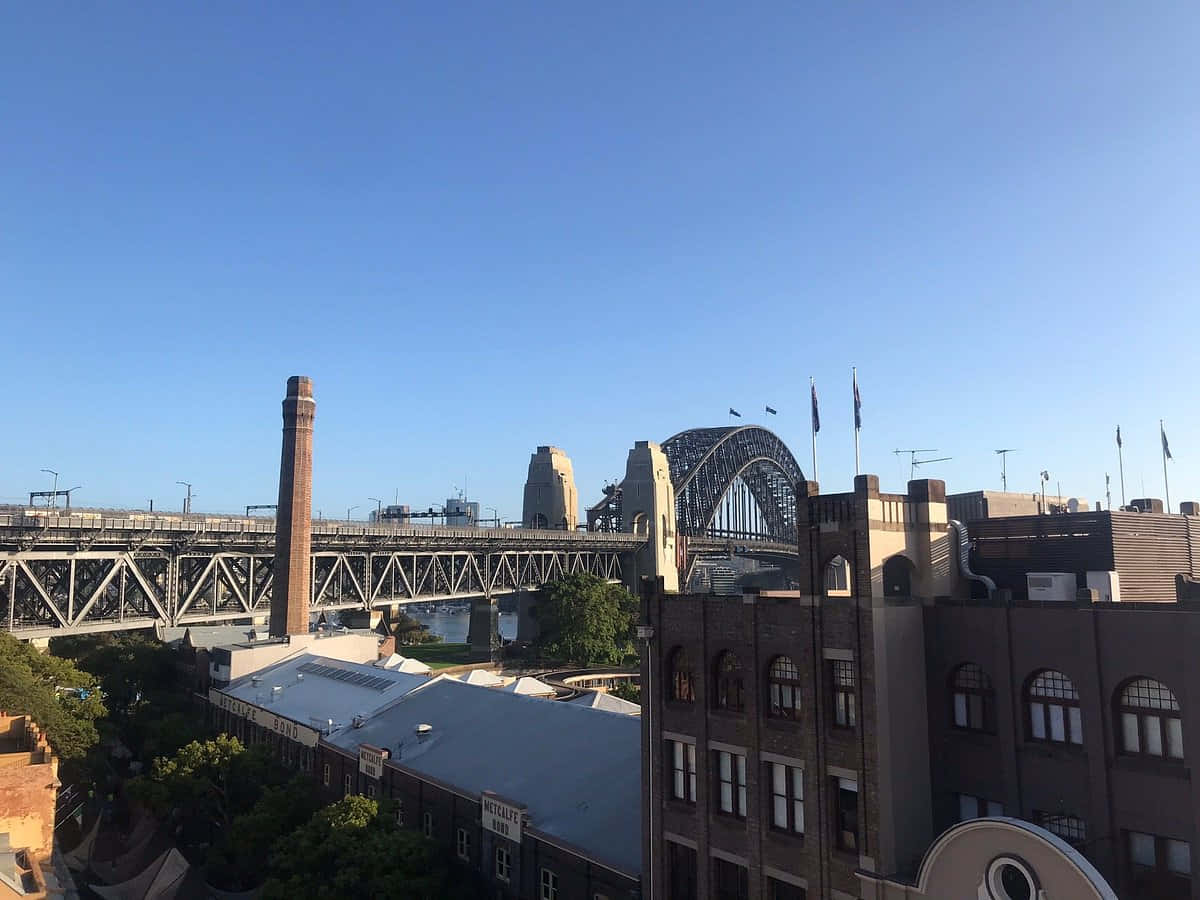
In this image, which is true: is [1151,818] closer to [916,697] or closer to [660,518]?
[916,697]

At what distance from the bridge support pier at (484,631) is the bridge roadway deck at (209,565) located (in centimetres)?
472

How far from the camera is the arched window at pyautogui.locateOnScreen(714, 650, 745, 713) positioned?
93.9ft

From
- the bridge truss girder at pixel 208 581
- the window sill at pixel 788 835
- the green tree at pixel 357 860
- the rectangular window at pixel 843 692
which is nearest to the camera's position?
the rectangular window at pixel 843 692

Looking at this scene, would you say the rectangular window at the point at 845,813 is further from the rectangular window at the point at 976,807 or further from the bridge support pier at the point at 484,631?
the bridge support pier at the point at 484,631

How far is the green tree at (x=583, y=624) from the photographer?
105 m

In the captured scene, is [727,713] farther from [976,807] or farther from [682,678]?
Result: [976,807]

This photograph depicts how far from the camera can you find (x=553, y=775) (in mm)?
39719

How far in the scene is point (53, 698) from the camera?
59312 mm

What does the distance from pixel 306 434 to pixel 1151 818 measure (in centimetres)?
8607

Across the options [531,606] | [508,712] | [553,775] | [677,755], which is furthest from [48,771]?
[531,606]

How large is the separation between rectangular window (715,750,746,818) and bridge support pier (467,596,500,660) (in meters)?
92.4

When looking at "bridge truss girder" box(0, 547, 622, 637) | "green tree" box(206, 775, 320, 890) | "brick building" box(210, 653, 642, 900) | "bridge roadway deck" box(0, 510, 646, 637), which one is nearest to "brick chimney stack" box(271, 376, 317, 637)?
"bridge roadway deck" box(0, 510, 646, 637)

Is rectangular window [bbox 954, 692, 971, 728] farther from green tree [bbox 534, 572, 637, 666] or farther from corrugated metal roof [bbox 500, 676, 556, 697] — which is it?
green tree [bbox 534, 572, 637, 666]

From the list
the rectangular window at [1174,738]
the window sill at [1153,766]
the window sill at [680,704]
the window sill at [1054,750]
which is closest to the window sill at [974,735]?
the window sill at [1054,750]
